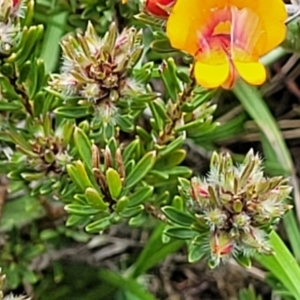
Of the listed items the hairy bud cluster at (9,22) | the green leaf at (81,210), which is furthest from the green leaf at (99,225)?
the hairy bud cluster at (9,22)

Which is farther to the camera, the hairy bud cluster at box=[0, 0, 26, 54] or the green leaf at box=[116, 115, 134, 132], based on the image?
the green leaf at box=[116, 115, 134, 132]

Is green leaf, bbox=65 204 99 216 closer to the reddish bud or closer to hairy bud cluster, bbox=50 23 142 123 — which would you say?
hairy bud cluster, bbox=50 23 142 123

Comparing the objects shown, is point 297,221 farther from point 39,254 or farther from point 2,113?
point 2,113

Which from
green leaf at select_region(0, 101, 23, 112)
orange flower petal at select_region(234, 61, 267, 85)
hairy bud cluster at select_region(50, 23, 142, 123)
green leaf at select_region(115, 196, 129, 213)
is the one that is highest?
orange flower petal at select_region(234, 61, 267, 85)

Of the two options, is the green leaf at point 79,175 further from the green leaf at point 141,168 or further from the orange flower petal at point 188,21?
the orange flower petal at point 188,21

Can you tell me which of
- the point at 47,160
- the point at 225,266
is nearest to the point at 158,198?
the point at 47,160

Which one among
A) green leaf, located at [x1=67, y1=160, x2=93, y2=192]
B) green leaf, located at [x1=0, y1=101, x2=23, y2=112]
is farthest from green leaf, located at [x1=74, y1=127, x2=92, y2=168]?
green leaf, located at [x1=0, y1=101, x2=23, y2=112]
